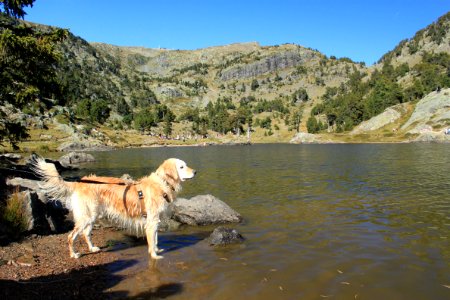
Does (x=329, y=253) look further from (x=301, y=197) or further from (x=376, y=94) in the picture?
(x=376, y=94)

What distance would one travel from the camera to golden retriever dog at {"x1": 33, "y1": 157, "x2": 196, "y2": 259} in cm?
1069

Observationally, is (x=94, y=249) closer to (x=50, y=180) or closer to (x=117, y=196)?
(x=117, y=196)

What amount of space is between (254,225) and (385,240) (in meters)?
5.47

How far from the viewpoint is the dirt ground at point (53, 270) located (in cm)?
800

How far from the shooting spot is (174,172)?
11.6 metres

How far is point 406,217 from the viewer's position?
1675 cm

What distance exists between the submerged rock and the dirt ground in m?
3.52

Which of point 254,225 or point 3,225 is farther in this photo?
point 254,225

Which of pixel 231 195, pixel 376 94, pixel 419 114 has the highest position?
pixel 376 94

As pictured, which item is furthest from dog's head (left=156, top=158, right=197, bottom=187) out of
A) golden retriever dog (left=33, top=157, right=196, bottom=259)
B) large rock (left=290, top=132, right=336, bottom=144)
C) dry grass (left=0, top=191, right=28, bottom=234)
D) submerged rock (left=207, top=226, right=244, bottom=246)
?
large rock (left=290, top=132, right=336, bottom=144)

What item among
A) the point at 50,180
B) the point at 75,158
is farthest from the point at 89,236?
the point at 75,158

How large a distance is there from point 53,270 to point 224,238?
5.79 meters

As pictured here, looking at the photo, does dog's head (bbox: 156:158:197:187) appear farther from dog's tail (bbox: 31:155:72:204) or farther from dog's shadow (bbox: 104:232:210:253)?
dog's tail (bbox: 31:155:72:204)

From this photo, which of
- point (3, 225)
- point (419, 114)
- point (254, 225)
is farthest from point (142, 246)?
point (419, 114)
